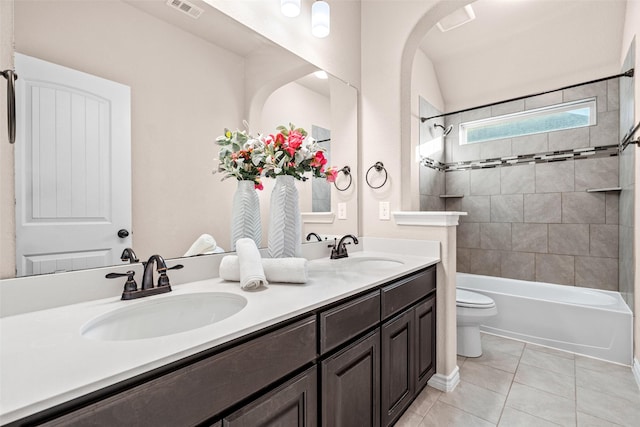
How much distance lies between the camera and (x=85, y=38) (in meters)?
1.02

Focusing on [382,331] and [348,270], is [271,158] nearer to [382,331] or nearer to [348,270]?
[348,270]

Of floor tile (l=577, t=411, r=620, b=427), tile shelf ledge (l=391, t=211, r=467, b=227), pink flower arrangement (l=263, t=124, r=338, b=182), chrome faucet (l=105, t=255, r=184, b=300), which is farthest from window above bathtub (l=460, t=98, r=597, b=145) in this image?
chrome faucet (l=105, t=255, r=184, b=300)

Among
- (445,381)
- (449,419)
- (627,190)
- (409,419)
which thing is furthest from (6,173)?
(627,190)

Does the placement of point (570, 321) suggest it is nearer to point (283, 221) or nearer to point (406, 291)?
point (406, 291)

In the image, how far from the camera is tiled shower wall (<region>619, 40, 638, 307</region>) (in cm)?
226

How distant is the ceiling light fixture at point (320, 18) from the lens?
1824 millimetres

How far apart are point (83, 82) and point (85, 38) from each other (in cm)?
15

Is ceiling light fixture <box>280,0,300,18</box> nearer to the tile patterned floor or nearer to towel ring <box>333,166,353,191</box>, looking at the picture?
towel ring <box>333,166,353,191</box>

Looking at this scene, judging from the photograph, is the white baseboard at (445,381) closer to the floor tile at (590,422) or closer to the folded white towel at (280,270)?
the floor tile at (590,422)

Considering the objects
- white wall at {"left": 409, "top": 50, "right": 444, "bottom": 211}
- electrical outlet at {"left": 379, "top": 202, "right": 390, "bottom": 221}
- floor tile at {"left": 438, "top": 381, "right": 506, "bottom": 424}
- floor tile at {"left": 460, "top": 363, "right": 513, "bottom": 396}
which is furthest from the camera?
white wall at {"left": 409, "top": 50, "right": 444, "bottom": 211}

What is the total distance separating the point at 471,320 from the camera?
235 centimetres

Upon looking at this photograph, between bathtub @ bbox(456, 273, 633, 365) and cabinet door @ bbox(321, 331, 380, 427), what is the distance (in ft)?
5.21

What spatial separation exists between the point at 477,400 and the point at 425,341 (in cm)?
49

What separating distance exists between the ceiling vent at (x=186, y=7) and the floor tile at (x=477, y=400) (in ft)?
7.92
